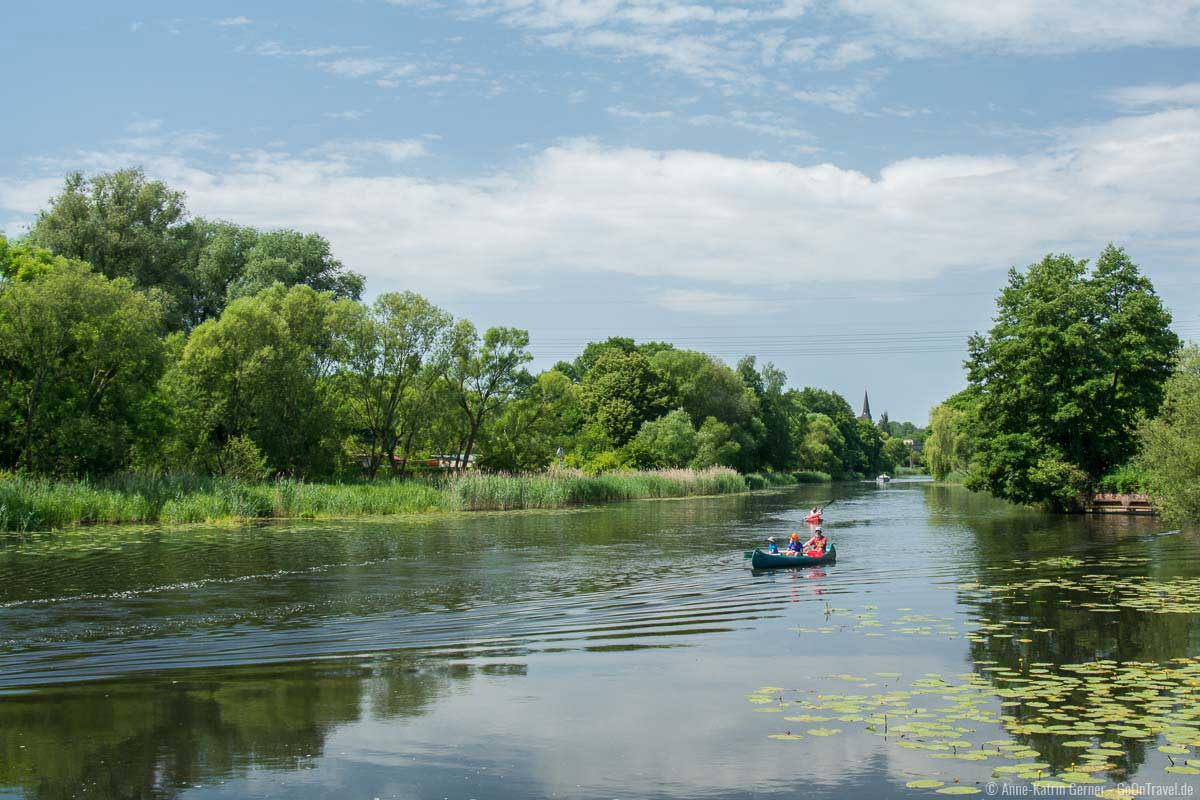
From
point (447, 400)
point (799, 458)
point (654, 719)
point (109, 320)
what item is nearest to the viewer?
point (654, 719)

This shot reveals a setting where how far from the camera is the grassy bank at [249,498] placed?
31.7 meters

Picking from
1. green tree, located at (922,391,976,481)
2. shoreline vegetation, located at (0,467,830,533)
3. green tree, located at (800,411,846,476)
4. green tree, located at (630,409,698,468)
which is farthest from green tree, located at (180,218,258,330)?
green tree, located at (800,411,846,476)

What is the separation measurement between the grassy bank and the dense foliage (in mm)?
23578

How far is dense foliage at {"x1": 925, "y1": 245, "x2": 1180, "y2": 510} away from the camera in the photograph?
48.4 metres

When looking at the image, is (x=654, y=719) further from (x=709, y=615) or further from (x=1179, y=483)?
(x=1179, y=483)

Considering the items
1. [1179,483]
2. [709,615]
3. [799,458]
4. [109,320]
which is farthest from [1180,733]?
[799,458]

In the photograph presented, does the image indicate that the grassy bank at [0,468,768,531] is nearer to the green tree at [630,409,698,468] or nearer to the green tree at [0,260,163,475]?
the green tree at [0,260,163,475]

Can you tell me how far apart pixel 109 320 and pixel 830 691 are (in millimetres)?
37433

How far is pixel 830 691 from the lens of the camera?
11.1 metres

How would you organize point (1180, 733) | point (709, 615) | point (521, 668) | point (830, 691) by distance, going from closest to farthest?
point (1180, 733)
point (830, 691)
point (521, 668)
point (709, 615)

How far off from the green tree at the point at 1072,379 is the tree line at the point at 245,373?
102 ft

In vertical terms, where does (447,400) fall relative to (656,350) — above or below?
below

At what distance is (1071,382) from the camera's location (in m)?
49.1

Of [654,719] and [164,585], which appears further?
[164,585]
